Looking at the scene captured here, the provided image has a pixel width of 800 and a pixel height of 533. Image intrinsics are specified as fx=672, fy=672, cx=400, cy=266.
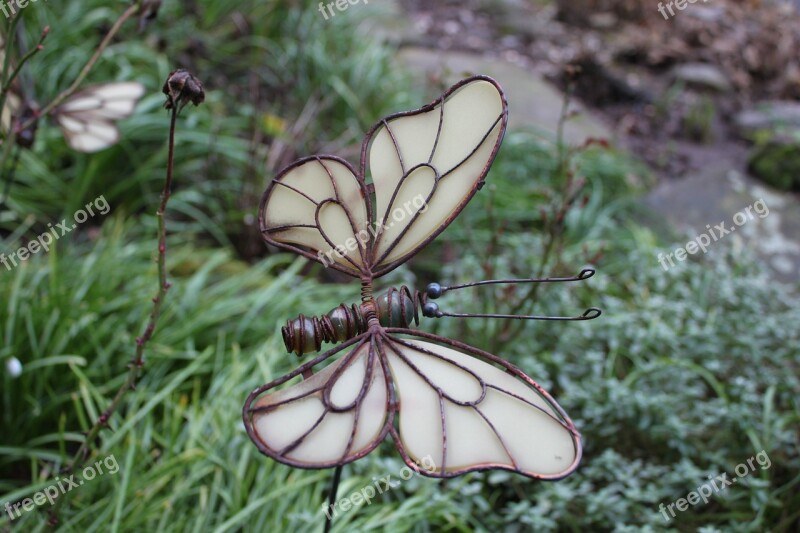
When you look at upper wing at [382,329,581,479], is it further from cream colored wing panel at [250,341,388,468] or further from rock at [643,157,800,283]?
rock at [643,157,800,283]

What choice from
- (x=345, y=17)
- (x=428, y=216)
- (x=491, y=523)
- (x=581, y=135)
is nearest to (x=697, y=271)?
(x=491, y=523)

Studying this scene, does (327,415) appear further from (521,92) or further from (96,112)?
(521,92)

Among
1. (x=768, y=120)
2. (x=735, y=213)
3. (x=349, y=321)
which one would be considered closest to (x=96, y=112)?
(x=349, y=321)

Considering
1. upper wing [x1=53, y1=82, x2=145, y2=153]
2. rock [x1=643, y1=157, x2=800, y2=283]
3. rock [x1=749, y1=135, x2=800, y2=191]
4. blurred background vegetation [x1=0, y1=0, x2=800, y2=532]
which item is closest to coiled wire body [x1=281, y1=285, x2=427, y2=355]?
blurred background vegetation [x1=0, y1=0, x2=800, y2=532]

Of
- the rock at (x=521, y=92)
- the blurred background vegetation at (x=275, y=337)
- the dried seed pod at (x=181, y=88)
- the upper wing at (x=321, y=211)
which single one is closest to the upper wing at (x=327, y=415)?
the upper wing at (x=321, y=211)

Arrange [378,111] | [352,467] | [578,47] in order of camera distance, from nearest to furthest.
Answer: [352,467] < [378,111] < [578,47]

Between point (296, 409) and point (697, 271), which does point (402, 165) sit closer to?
point (296, 409)

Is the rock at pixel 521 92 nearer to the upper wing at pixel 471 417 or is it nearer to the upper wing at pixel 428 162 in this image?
the upper wing at pixel 428 162
